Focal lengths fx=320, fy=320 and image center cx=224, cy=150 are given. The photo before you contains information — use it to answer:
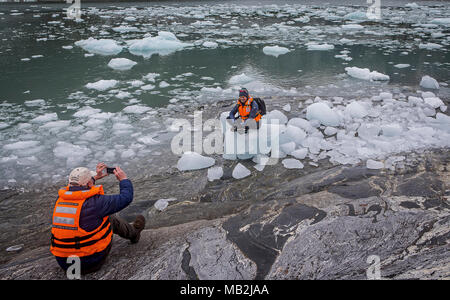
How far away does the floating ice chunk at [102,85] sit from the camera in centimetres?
817

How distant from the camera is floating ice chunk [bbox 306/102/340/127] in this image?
579cm

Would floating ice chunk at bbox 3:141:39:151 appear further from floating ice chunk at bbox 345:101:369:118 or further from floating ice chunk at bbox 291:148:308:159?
floating ice chunk at bbox 345:101:369:118

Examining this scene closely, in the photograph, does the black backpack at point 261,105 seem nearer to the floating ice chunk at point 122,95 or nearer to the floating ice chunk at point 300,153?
the floating ice chunk at point 300,153

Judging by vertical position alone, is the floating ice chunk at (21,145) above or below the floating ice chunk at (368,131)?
below

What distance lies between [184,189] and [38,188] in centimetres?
193

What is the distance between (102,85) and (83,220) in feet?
22.0

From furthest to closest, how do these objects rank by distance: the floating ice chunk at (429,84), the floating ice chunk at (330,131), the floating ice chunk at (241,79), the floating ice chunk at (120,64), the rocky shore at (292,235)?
the floating ice chunk at (120,64), the floating ice chunk at (241,79), the floating ice chunk at (429,84), the floating ice chunk at (330,131), the rocky shore at (292,235)

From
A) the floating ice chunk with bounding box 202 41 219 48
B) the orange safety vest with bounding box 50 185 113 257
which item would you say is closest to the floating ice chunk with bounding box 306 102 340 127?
the orange safety vest with bounding box 50 185 113 257

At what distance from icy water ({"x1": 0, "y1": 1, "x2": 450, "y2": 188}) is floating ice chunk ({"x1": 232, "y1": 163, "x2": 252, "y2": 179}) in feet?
3.57

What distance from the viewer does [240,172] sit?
4402mm

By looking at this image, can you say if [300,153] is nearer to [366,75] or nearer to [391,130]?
[391,130]

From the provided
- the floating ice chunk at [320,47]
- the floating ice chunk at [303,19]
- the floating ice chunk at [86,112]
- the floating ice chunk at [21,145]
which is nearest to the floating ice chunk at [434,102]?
the floating ice chunk at [320,47]

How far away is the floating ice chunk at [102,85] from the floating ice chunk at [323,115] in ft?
17.0

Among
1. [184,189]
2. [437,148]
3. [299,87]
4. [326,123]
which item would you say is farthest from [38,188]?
[299,87]
